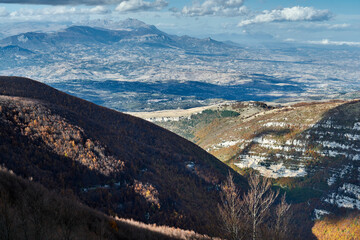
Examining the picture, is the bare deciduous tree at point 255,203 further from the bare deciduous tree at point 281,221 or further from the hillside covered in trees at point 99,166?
the hillside covered in trees at point 99,166

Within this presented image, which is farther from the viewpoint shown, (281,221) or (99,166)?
(99,166)

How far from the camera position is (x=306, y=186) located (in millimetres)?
114562

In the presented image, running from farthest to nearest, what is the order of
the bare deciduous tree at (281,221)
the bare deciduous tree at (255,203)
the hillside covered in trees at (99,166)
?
the hillside covered in trees at (99,166), the bare deciduous tree at (281,221), the bare deciduous tree at (255,203)

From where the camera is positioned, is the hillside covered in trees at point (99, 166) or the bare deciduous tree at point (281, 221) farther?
the hillside covered in trees at point (99, 166)

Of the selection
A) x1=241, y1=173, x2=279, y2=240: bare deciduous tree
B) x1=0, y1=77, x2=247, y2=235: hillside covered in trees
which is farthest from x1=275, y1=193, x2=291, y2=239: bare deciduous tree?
x1=0, y1=77, x2=247, y2=235: hillside covered in trees

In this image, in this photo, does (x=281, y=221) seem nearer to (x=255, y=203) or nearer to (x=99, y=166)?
(x=255, y=203)

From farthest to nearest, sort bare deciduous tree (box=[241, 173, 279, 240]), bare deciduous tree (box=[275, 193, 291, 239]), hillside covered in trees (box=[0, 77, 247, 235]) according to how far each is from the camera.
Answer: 1. hillside covered in trees (box=[0, 77, 247, 235])
2. bare deciduous tree (box=[275, 193, 291, 239])
3. bare deciduous tree (box=[241, 173, 279, 240])

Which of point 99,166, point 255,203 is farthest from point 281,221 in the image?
point 99,166

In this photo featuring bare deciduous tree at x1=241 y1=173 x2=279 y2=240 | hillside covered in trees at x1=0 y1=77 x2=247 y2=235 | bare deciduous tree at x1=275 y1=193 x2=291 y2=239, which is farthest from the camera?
hillside covered in trees at x1=0 y1=77 x2=247 y2=235

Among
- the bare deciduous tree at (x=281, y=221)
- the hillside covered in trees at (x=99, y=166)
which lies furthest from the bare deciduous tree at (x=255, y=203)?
the hillside covered in trees at (x=99, y=166)

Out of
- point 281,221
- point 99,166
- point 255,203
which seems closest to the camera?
point 255,203

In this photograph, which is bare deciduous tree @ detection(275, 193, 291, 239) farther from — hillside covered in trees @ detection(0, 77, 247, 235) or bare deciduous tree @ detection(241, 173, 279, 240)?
hillside covered in trees @ detection(0, 77, 247, 235)

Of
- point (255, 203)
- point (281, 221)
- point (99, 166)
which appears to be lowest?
point (281, 221)

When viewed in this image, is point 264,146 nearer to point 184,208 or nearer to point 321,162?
point 321,162
